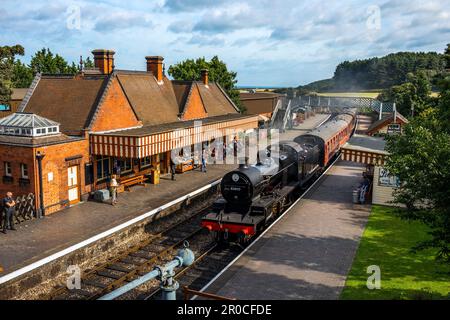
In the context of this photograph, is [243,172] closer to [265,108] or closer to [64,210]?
[64,210]

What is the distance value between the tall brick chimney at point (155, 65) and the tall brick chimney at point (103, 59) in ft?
13.4

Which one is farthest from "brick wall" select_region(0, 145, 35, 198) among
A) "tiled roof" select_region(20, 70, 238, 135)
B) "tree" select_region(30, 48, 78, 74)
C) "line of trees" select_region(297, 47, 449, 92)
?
"line of trees" select_region(297, 47, 449, 92)

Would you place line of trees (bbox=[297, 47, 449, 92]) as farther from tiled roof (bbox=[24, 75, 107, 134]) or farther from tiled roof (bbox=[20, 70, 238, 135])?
tiled roof (bbox=[24, 75, 107, 134])

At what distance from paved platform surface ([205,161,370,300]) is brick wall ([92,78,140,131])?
11.6 m

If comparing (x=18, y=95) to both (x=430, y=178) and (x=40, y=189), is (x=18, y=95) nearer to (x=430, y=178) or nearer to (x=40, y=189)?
(x=40, y=189)

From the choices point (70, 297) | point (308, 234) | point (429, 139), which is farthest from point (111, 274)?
point (429, 139)

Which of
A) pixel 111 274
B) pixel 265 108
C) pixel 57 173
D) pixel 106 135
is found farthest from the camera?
pixel 265 108

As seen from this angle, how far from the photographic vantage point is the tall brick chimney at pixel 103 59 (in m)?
27.4

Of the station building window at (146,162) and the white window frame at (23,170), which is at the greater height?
the white window frame at (23,170)

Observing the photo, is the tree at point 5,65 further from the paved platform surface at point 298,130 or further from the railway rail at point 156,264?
the railway rail at point 156,264

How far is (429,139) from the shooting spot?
10578 millimetres

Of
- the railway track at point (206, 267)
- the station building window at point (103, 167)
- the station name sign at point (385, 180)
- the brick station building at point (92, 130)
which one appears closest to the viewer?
the railway track at point (206, 267)

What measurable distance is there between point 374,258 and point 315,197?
8957 millimetres

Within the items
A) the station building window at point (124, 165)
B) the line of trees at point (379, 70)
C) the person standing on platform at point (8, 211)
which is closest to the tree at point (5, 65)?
the station building window at point (124, 165)
